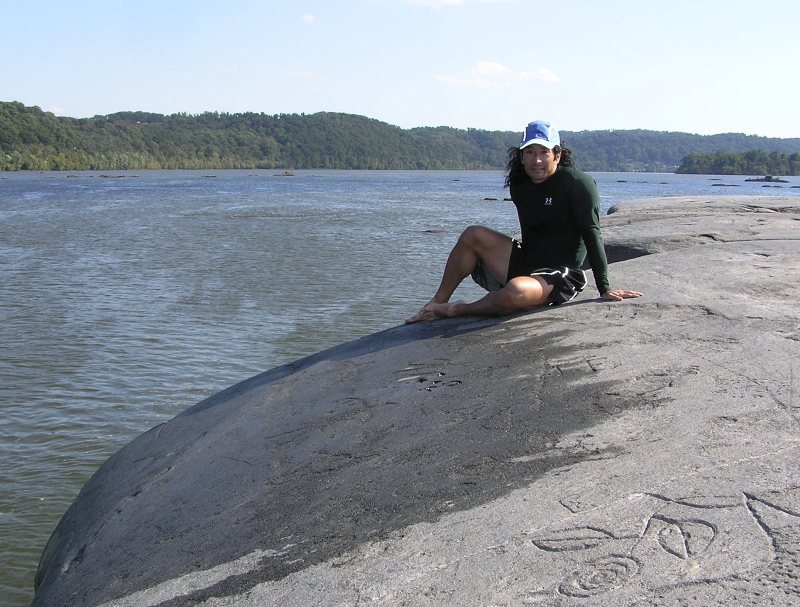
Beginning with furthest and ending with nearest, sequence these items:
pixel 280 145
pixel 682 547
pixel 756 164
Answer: pixel 280 145 < pixel 756 164 < pixel 682 547

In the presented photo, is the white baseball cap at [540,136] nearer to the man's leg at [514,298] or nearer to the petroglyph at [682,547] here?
the man's leg at [514,298]

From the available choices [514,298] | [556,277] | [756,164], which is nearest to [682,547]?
[514,298]

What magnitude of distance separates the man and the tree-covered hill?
122851mm

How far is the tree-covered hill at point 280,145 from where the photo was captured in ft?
422

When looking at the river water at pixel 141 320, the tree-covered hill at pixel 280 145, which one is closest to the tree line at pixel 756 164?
the tree-covered hill at pixel 280 145

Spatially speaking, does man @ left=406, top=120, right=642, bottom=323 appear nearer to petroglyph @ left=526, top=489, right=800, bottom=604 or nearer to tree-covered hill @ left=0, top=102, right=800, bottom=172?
petroglyph @ left=526, top=489, right=800, bottom=604

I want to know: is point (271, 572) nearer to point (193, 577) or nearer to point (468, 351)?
point (193, 577)

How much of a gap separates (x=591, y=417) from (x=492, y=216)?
1296 inches

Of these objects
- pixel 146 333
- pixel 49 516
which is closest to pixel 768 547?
pixel 49 516

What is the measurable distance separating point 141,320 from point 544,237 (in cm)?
A: 756

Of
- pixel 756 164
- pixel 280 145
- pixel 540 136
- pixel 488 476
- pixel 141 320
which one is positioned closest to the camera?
pixel 488 476

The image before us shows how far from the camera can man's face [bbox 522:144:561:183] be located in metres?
5.12

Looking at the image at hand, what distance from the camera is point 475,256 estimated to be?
19.3 feet

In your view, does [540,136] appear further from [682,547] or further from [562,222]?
[682,547]
